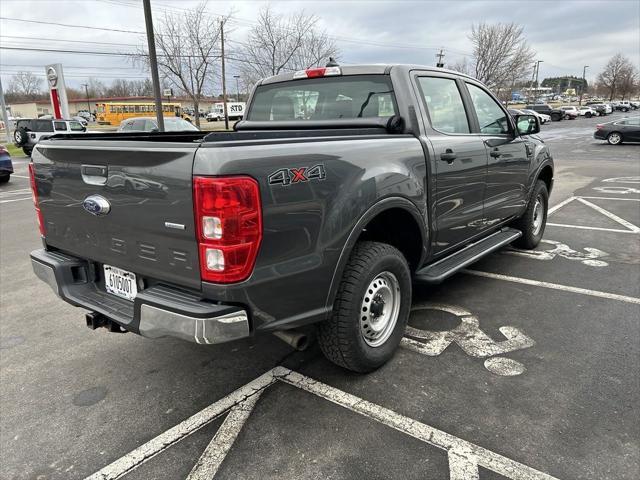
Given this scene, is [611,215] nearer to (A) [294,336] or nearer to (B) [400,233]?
(B) [400,233]

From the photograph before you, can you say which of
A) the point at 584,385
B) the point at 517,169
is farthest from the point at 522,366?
the point at 517,169

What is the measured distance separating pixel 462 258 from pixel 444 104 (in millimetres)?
1285

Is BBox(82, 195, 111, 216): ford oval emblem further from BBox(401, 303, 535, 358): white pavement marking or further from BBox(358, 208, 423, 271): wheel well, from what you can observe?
BBox(401, 303, 535, 358): white pavement marking

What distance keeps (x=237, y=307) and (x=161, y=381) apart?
1271 millimetres

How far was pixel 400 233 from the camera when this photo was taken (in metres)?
3.47

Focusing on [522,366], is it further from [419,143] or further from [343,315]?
[419,143]

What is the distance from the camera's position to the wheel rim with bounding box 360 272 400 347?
304 cm

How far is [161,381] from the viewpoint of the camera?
316 cm

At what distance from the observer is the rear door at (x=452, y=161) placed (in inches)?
140

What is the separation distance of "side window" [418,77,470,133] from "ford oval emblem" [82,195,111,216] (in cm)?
233

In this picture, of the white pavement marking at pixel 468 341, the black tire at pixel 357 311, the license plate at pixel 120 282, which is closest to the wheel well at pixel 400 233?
the black tire at pixel 357 311

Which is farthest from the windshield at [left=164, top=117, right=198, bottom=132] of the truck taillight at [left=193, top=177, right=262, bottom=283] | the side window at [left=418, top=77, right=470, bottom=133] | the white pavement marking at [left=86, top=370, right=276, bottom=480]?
the truck taillight at [left=193, top=177, right=262, bottom=283]

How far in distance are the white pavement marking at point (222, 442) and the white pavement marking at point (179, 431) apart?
0.07m

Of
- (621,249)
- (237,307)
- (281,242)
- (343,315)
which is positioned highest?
(281,242)
